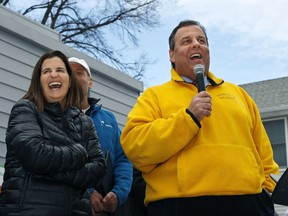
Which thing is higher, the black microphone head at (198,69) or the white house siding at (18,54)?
the white house siding at (18,54)

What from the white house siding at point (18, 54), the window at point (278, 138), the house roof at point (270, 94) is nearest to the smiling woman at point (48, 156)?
the white house siding at point (18, 54)

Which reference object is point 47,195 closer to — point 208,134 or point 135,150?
point 135,150

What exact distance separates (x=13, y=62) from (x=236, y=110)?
3.10 m

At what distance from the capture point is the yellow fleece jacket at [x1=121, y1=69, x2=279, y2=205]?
245 centimetres

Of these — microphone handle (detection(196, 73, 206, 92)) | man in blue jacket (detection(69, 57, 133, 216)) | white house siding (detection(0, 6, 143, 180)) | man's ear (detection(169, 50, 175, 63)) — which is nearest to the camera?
microphone handle (detection(196, 73, 206, 92))

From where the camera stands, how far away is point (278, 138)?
15.2 metres

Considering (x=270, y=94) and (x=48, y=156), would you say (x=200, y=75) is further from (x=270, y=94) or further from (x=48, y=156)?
(x=270, y=94)

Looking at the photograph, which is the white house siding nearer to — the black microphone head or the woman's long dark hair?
the woman's long dark hair

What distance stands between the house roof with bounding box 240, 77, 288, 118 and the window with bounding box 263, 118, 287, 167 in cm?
45

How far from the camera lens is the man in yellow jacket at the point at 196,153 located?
2445mm

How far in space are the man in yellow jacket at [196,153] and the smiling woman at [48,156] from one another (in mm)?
241

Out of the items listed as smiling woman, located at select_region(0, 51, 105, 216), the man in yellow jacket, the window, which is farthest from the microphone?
the window

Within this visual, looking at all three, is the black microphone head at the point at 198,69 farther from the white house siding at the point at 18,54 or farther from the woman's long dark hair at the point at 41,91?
the white house siding at the point at 18,54

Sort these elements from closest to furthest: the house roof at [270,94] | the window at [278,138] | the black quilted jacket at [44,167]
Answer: the black quilted jacket at [44,167]
the window at [278,138]
the house roof at [270,94]
